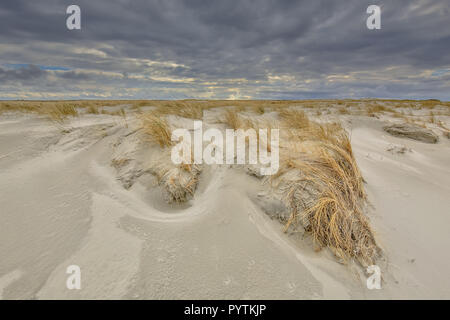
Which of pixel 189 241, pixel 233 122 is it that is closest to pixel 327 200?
pixel 189 241

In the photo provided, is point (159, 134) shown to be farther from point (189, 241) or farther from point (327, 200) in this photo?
point (327, 200)

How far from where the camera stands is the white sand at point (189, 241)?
142 cm

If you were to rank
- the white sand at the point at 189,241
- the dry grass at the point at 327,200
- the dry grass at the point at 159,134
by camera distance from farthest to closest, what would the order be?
1. the dry grass at the point at 159,134
2. the dry grass at the point at 327,200
3. the white sand at the point at 189,241

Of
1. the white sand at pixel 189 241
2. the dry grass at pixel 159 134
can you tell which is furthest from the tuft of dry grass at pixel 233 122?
the white sand at pixel 189 241

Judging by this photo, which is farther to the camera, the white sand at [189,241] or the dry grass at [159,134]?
the dry grass at [159,134]

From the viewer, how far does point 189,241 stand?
176cm

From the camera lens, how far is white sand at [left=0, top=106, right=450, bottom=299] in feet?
4.65

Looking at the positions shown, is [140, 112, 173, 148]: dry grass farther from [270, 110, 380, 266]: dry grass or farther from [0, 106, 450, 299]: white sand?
[270, 110, 380, 266]: dry grass

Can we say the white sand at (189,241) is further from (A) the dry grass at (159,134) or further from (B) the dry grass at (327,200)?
(A) the dry grass at (159,134)

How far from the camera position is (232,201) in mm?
2154
